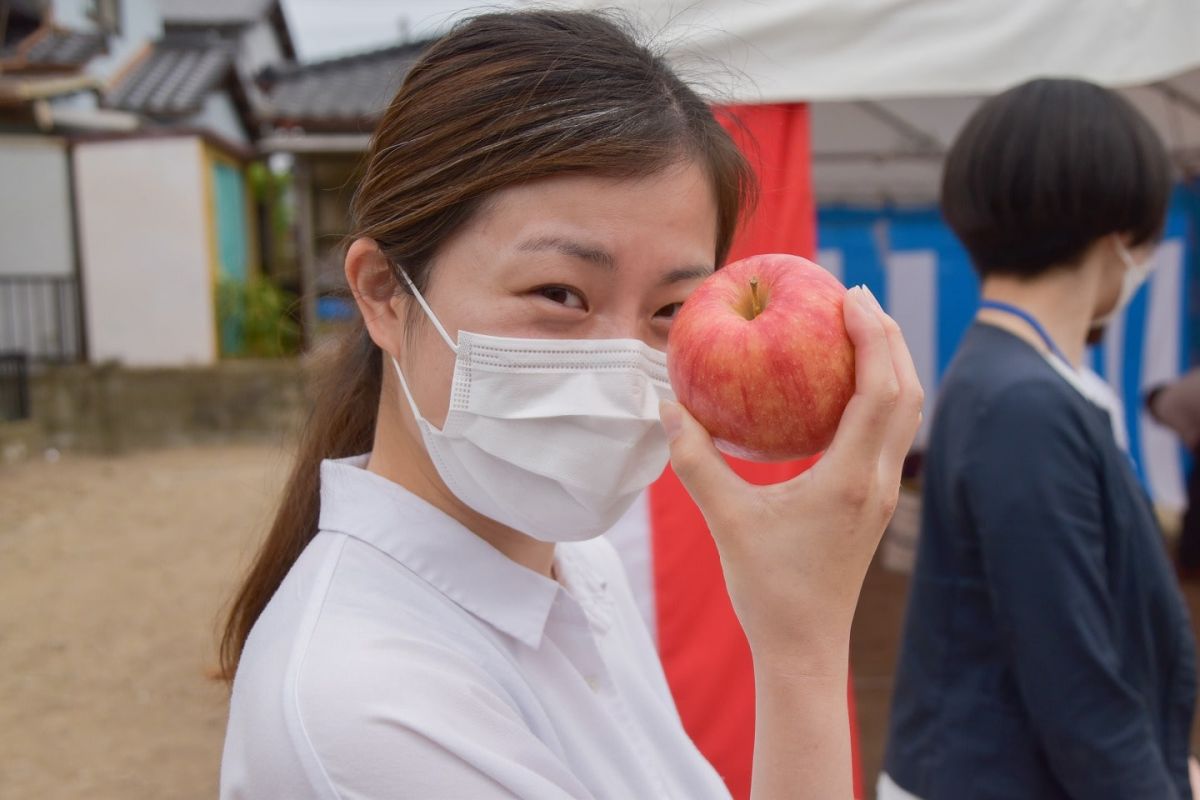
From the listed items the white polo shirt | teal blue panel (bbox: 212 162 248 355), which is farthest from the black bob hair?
teal blue panel (bbox: 212 162 248 355)

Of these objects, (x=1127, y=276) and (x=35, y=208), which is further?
(x=35, y=208)

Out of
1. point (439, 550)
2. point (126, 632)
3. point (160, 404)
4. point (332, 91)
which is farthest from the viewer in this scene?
point (332, 91)

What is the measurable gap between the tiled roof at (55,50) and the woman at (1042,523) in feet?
40.9

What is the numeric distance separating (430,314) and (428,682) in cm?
46

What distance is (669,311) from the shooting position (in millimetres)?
1195

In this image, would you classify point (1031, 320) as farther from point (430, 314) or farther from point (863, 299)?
point (430, 314)

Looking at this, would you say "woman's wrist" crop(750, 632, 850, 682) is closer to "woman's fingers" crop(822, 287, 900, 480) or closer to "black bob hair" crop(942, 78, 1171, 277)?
"woman's fingers" crop(822, 287, 900, 480)

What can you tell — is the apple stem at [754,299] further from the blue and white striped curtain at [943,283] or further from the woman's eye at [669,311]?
the blue and white striped curtain at [943,283]

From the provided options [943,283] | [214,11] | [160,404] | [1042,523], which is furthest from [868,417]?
[214,11]

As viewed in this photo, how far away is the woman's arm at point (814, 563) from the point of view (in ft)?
3.00

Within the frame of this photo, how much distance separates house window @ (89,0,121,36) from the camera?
14495 millimetres

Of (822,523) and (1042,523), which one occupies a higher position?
(822,523)

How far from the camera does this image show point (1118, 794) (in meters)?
1.53

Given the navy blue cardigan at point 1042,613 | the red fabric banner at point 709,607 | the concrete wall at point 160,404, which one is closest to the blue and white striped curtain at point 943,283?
the red fabric banner at point 709,607
